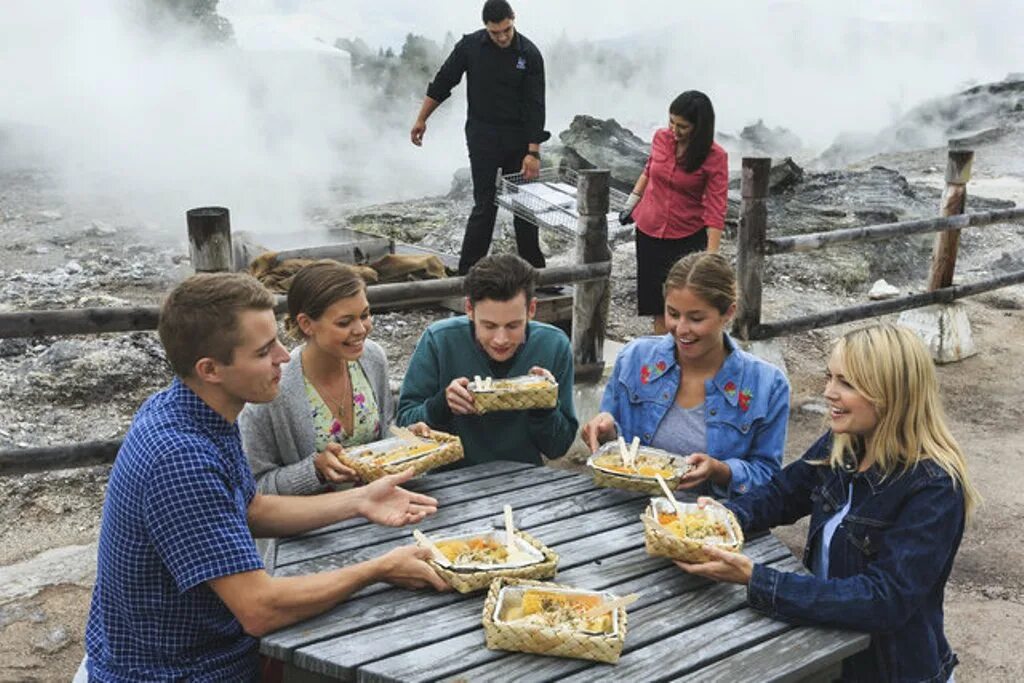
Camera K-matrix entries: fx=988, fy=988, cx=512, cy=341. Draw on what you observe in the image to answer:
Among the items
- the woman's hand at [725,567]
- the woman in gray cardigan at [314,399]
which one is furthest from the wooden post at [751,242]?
the woman's hand at [725,567]

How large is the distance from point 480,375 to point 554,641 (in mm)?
1347

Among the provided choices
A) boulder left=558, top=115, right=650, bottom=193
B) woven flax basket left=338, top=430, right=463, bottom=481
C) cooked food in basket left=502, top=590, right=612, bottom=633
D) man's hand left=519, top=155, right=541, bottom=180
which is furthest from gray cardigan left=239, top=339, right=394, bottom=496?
boulder left=558, top=115, right=650, bottom=193

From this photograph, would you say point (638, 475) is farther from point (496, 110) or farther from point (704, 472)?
point (496, 110)

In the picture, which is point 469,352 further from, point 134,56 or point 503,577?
point 134,56

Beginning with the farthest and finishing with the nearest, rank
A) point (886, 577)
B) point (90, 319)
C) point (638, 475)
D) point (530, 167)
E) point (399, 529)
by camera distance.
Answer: point (530, 167) → point (90, 319) → point (638, 475) → point (399, 529) → point (886, 577)

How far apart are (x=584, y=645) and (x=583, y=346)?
3310mm

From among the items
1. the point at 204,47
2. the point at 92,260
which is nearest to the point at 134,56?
the point at 204,47

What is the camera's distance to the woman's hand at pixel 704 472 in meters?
2.70

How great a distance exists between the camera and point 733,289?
9.53 feet

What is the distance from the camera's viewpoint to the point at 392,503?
256cm

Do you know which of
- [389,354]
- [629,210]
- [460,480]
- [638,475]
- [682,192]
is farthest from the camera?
[389,354]

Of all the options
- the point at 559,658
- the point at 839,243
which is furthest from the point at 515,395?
the point at 839,243

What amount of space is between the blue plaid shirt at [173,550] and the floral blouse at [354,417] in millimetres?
693

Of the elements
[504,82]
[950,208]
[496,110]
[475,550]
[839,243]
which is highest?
[504,82]
